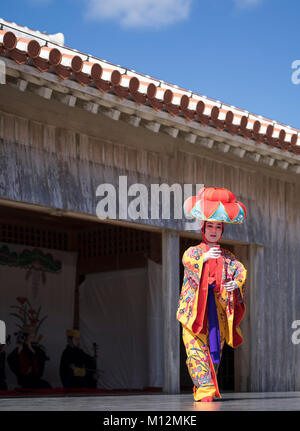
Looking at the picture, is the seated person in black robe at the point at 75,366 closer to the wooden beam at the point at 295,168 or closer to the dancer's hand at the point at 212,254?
the wooden beam at the point at 295,168

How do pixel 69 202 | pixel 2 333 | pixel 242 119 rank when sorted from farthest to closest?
pixel 2 333 → pixel 242 119 → pixel 69 202

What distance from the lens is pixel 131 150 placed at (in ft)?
32.7

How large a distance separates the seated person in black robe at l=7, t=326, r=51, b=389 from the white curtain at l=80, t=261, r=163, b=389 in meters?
0.92

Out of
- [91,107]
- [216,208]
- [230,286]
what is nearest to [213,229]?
[216,208]

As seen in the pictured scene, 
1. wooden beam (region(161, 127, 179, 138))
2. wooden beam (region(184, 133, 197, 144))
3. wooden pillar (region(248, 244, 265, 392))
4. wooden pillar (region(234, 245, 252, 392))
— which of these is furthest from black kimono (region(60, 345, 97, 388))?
wooden beam (region(161, 127, 179, 138))

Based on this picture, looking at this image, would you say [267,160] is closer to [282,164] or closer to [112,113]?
[282,164]

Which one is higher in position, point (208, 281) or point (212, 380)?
point (208, 281)

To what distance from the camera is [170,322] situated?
10148 mm

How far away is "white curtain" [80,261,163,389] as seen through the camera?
1279cm

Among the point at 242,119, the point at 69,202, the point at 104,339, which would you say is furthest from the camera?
the point at 104,339

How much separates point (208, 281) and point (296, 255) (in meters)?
4.72

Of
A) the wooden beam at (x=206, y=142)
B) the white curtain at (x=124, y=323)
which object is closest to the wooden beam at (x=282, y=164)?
the wooden beam at (x=206, y=142)
